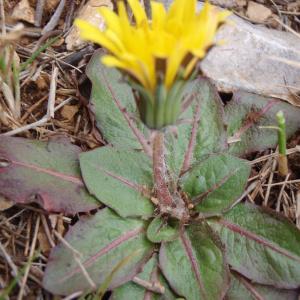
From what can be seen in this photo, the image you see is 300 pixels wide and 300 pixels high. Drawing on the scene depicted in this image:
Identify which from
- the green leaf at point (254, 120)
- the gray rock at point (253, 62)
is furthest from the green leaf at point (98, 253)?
the gray rock at point (253, 62)

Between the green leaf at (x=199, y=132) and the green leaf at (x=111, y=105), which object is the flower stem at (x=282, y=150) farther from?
the green leaf at (x=111, y=105)

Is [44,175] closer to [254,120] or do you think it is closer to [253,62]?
[254,120]

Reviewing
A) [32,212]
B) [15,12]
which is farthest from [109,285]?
[15,12]

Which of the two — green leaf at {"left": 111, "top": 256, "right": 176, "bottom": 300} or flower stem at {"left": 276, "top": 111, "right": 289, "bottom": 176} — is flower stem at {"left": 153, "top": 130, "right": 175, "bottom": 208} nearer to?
green leaf at {"left": 111, "top": 256, "right": 176, "bottom": 300}

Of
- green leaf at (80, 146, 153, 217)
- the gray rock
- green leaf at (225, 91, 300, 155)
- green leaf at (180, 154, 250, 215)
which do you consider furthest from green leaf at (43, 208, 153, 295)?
the gray rock

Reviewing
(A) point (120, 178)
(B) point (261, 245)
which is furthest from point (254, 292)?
(A) point (120, 178)

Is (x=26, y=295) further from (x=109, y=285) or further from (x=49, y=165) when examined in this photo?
(x=49, y=165)
